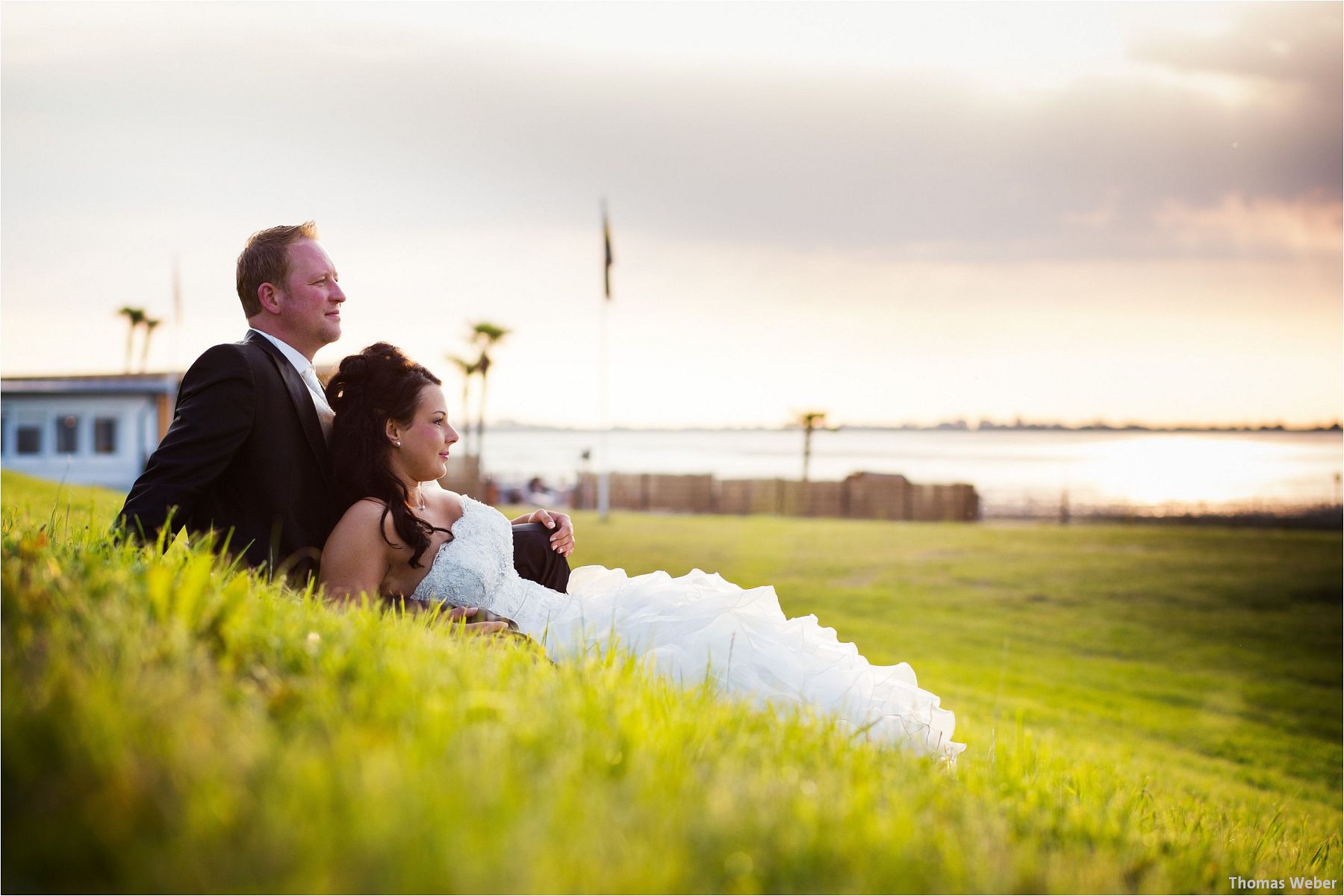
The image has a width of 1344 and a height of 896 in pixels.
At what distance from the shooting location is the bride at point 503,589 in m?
4.38

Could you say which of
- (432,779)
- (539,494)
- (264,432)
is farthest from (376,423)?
(539,494)

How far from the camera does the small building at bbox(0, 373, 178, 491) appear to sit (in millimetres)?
35625

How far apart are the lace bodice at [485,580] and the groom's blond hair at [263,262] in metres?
1.60

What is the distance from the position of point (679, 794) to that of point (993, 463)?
164106mm

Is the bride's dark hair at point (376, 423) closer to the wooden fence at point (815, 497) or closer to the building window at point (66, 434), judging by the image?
the building window at point (66, 434)

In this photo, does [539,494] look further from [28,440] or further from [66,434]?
[28,440]

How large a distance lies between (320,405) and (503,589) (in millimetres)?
1383

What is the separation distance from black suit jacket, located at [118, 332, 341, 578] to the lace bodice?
64 cm

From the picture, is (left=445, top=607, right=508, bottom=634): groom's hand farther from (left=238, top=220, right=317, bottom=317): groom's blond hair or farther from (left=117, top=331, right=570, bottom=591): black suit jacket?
(left=238, top=220, right=317, bottom=317): groom's blond hair

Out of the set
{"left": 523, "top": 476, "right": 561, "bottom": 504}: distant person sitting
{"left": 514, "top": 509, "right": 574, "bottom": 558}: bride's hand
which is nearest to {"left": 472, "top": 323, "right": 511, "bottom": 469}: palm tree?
{"left": 523, "top": 476, "right": 561, "bottom": 504}: distant person sitting

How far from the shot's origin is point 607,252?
133 feet

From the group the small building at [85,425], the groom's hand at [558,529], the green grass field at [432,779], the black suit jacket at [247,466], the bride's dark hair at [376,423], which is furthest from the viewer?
the small building at [85,425]

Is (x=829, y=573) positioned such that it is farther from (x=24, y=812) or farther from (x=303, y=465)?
(x=24, y=812)

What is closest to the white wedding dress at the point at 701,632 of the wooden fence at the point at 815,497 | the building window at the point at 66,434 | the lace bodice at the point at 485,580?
the lace bodice at the point at 485,580
